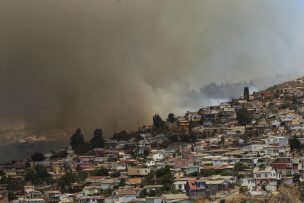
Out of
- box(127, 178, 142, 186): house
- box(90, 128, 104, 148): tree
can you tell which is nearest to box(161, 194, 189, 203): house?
box(127, 178, 142, 186): house

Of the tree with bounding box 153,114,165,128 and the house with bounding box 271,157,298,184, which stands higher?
the tree with bounding box 153,114,165,128

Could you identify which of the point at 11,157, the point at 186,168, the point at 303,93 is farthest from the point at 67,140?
the point at 186,168

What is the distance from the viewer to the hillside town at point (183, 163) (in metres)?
37.5

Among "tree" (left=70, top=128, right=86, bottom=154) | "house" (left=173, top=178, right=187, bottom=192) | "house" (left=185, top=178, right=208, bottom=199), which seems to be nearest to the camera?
"house" (left=185, top=178, right=208, bottom=199)

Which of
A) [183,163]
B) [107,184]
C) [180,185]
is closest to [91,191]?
[107,184]

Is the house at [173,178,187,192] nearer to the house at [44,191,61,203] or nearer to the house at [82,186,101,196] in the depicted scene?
the house at [82,186,101,196]

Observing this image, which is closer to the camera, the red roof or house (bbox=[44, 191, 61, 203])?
the red roof

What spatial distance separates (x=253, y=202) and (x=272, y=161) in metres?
8.15

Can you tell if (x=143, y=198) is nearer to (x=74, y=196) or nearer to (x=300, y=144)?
(x=74, y=196)

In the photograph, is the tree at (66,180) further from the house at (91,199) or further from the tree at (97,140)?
the tree at (97,140)

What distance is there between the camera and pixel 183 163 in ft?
145

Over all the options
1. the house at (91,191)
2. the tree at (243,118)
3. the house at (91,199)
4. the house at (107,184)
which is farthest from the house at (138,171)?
the tree at (243,118)

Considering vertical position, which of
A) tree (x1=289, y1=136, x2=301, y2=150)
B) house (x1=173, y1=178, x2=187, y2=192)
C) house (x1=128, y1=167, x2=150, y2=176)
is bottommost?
house (x1=173, y1=178, x2=187, y2=192)

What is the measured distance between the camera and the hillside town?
123 feet
